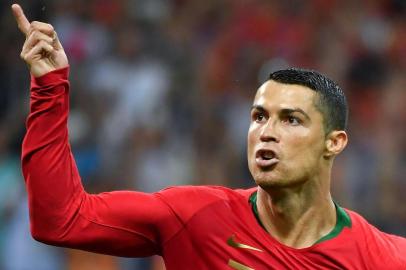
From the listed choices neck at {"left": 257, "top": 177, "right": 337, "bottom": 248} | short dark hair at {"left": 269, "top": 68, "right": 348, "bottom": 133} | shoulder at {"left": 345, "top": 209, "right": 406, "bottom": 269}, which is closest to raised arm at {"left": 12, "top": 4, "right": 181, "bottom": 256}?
neck at {"left": 257, "top": 177, "right": 337, "bottom": 248}

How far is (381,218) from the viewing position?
833 cm

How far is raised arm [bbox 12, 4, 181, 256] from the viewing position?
351 centimetres

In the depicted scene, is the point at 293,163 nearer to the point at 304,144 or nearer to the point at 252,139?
the point at 304,144

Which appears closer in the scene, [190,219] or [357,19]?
[190,219]

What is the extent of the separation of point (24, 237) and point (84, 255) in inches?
19.8

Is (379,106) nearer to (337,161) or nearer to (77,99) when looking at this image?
(337,161)

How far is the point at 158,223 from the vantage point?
3.94 meters

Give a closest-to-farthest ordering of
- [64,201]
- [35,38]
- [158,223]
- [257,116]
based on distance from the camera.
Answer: [35,38] < [64,201] < [158,223] < [257,116]

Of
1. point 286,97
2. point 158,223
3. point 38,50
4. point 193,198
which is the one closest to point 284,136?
point 286,97

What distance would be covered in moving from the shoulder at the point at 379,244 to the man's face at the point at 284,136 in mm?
332

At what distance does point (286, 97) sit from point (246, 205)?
20.4 inches

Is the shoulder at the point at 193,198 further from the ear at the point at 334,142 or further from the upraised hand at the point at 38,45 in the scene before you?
the upraised hand at the point at 38,45

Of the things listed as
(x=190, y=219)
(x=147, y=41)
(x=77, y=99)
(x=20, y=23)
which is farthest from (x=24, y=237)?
(x=20, y=23)

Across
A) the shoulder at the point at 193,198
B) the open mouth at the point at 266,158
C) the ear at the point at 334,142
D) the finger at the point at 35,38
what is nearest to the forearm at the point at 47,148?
the finger at the point at 35,38
